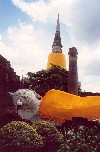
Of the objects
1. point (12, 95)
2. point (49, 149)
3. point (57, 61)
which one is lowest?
point (49, 149)

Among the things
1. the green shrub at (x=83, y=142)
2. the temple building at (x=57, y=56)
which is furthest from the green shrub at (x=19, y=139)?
the temple building at (x=57, y=56)

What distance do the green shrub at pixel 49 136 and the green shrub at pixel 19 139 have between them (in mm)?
640

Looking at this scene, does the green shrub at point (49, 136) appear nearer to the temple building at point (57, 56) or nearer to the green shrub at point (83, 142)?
the green shrub at point (83, 142)

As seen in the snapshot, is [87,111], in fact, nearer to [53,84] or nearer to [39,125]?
[39,125]

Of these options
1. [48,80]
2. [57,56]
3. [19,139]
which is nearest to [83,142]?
[19,139]

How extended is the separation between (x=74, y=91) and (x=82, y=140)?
21644 mm

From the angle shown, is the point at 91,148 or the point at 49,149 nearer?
the point at 91,148

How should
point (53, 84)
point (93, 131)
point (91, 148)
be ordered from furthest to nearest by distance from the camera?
point (53, 84) < point (93, 131) < point (91, 148)

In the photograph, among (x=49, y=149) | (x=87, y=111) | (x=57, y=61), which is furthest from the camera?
(x=57, y=61)

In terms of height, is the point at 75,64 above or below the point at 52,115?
above

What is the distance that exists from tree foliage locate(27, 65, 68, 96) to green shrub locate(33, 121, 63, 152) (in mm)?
21714

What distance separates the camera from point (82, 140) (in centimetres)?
1060

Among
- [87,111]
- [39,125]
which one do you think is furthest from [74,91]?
[39,125]

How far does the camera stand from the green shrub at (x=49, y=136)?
12742 millimetres
